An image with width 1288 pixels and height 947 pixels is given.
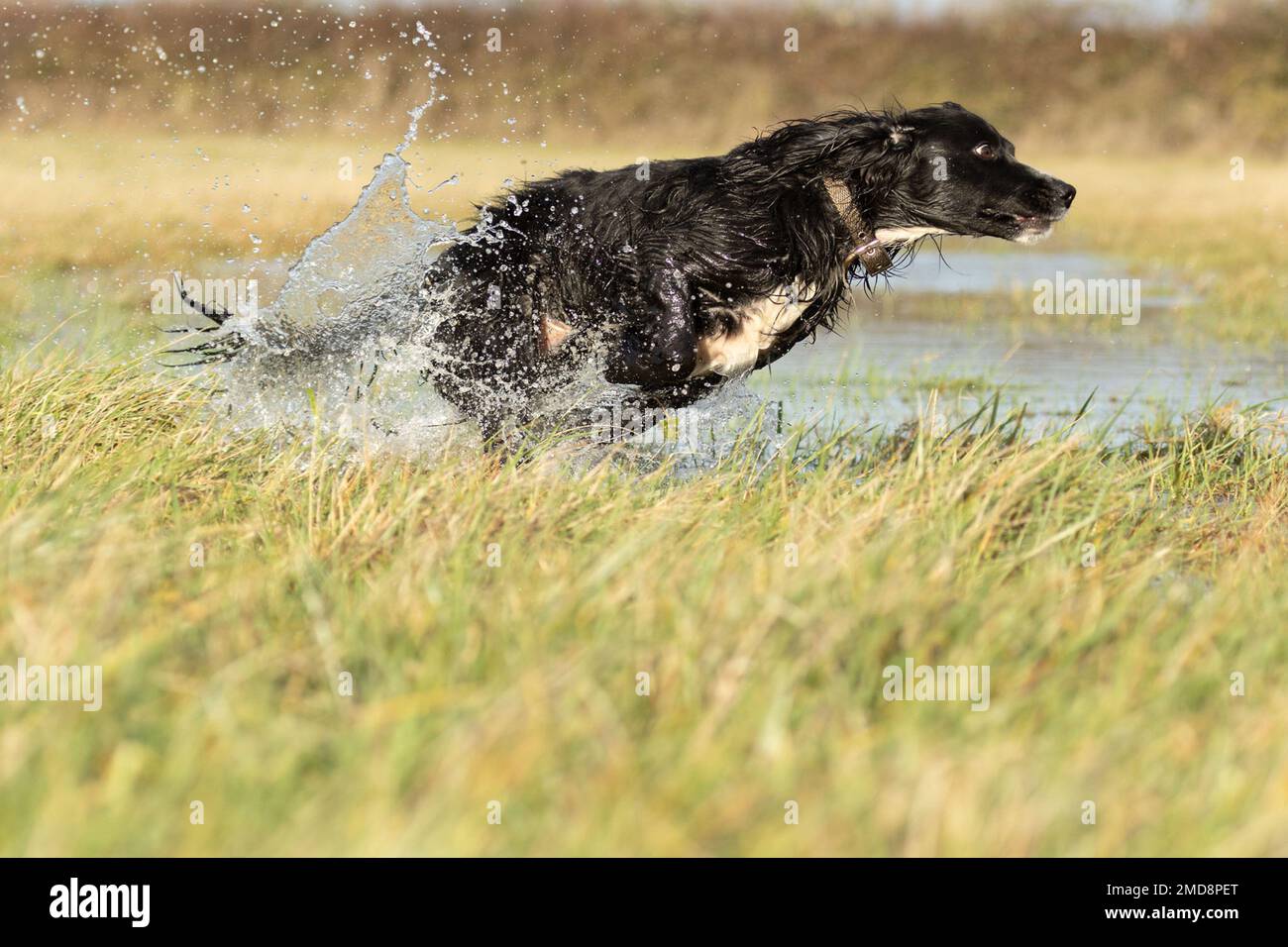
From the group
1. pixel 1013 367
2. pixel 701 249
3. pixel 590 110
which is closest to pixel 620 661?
pixel 701 249

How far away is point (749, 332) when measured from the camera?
18.6 feet

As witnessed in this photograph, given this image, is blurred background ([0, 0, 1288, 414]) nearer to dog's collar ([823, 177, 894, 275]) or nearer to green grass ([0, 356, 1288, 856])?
dog's collar ([823, 177, 894, 275])

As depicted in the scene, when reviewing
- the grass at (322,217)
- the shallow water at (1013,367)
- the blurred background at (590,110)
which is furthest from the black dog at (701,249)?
the blurred background at (590,110)

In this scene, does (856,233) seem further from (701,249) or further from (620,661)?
(620,661)

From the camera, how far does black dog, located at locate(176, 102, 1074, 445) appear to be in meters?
5.56

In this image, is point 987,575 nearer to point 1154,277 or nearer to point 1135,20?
point 1154,277

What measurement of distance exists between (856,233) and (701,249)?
60 cm

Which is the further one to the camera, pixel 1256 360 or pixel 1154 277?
pixel 1154 277

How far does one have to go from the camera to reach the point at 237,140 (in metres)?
22.3

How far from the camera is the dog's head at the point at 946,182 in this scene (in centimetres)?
570

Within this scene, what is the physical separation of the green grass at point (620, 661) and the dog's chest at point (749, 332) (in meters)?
0.97

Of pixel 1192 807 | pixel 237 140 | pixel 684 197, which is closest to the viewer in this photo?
pixel 1192 807
